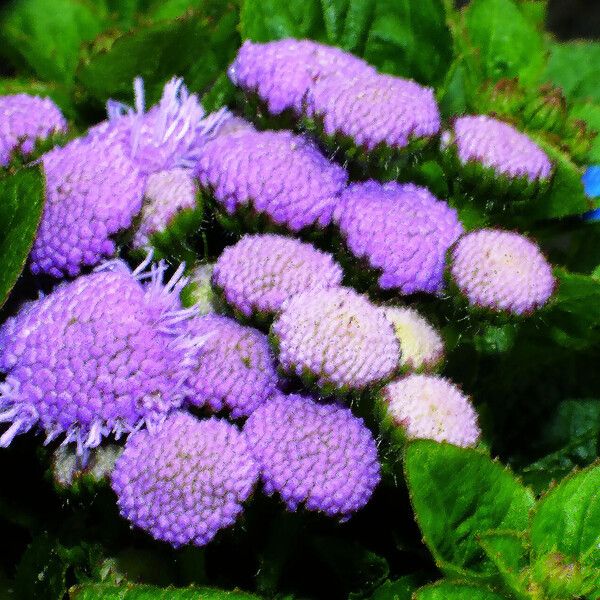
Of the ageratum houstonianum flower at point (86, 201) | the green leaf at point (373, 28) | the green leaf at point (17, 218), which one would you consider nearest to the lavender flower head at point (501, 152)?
the green leaf at point (373, 28)

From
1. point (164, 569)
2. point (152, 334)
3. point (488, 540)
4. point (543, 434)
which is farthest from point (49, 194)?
point (543, 434)

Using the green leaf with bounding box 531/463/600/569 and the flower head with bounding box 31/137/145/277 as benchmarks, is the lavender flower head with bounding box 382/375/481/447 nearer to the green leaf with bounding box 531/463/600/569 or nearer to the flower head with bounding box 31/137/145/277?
the green leaf with bounding box 531/463/600/569

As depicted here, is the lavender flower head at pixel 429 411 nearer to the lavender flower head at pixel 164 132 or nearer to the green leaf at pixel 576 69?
the lavender flower head at pixel 164 132

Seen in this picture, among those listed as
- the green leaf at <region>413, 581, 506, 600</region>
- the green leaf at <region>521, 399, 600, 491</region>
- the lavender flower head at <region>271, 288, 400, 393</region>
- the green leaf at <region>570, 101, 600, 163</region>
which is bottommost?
the green leaf at <region>521, 399, 600, 491</region>

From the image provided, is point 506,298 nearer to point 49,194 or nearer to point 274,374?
point 274,374

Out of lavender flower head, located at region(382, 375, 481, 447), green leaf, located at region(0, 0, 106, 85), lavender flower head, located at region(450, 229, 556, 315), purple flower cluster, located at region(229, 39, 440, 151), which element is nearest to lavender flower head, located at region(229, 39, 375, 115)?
purple flower cluster, located at region(229, 39, 440, 151)

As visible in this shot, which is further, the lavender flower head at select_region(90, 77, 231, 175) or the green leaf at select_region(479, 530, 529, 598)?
the lavender flower head at select_region(90, 77, 231, 175)
